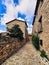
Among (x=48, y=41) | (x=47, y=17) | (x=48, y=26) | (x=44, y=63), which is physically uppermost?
(x=47, y=17)

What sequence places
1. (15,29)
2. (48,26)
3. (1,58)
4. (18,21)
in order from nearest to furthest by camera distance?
(1,58) → (48,26) → (15,29) → (18,21)

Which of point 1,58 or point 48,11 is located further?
point 48,11

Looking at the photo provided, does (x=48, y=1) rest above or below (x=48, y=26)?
above

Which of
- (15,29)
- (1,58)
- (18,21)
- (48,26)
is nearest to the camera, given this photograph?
(1,58)

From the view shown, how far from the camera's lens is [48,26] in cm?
934

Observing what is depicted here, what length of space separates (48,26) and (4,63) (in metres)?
4.83

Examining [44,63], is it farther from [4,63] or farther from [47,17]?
[47,17]

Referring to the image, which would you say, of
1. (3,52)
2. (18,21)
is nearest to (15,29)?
(3,52)

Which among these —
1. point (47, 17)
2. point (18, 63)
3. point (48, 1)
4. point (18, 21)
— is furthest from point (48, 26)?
point (18, 21)

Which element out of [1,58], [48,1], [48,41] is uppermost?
[48,1]

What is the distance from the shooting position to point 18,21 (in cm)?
2945

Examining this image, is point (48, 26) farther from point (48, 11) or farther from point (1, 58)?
point (1, 58)

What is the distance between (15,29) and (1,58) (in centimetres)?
960

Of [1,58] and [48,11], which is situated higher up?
[48,11]
